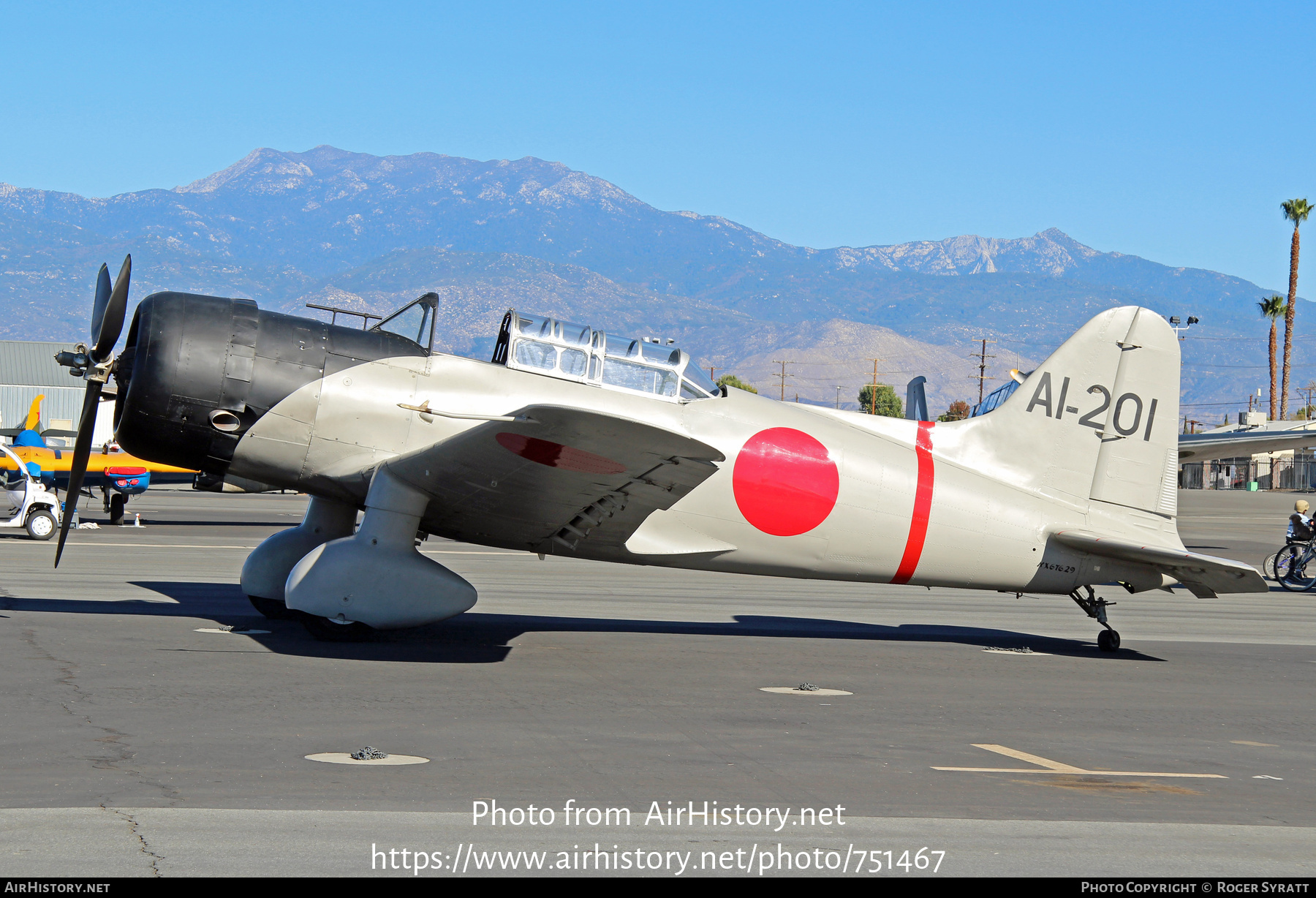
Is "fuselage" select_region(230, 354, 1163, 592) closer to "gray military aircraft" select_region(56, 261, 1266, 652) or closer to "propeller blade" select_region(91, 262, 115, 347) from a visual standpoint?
"gray military aircraft" select_region(56, 261, 1266, 652)

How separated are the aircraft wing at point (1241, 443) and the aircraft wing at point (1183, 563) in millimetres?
20878

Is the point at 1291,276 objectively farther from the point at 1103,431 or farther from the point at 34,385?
the point at 34,385

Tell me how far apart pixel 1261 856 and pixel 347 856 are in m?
3.85

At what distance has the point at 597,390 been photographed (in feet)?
34.6

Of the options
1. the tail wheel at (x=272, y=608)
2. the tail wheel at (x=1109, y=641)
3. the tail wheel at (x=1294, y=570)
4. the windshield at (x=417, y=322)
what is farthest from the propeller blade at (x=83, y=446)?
the tail wheel at (x=1294, y=570)

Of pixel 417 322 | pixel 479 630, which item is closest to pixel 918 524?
pixel 479 630

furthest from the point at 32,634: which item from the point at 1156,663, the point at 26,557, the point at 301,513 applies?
the point at 301,513

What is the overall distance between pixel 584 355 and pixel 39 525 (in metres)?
15.6

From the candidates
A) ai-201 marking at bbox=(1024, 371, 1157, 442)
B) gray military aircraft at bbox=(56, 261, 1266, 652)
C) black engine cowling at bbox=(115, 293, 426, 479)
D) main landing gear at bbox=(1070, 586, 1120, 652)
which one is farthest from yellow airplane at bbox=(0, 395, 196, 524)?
main landing gear at bbox=(1070, 586, 1120, 652)

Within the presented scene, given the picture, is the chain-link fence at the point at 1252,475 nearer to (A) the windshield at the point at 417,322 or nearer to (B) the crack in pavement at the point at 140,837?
(A) the windshield at the point at 417,322

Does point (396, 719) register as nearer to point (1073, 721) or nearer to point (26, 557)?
point (1073, 721)

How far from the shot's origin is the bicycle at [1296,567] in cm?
2164

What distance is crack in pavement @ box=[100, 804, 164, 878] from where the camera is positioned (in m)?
4.19

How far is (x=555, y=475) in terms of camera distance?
384 inches
